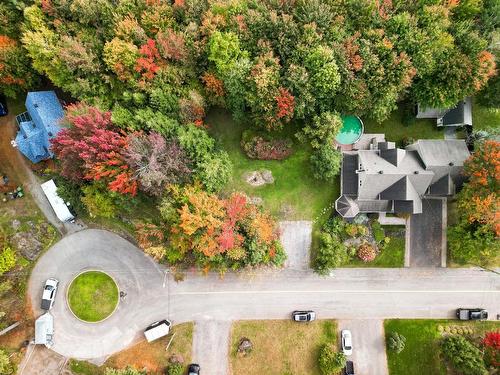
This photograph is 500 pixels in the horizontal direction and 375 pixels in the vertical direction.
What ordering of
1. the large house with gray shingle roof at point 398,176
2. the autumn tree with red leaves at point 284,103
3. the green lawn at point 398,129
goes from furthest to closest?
the green lawn at point 398,129
the large house with gray shingle roof at point 398,176
the autumn tree with red leaves at point 284,103

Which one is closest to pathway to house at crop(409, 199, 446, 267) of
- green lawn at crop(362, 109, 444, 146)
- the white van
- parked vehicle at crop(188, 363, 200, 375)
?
green lawn at crop(362, 109, 444, 146)

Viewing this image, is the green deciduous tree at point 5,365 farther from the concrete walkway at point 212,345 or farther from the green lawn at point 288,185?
the green lawn at point 288,185

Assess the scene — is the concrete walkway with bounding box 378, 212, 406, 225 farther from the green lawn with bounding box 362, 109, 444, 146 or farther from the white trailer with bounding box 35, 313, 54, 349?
the white trailer with bounding box 35, 313, 54, 349

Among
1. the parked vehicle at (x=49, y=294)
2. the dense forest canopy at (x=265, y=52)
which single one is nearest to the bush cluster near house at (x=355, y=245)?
the dense forest canopy at (x=265, y=52)

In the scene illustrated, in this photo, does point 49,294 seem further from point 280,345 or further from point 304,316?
point 304,316

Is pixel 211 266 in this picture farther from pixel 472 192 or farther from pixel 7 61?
pixel 7 61

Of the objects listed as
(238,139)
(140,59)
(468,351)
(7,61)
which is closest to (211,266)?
(238,139)
